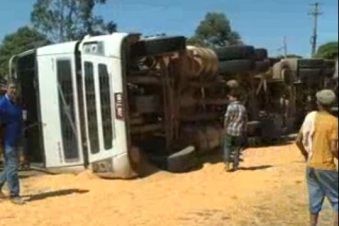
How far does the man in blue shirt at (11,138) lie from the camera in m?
11.5

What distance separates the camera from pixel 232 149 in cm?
1479

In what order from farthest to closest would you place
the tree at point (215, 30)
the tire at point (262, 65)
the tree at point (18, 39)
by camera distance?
1. the tree at point (215, 30)
2. the tree at point (18, 39)
3. the tire at point (262, 65)

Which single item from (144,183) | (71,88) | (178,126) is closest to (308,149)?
(144,183)

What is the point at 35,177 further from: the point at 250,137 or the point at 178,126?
the point at 250,137

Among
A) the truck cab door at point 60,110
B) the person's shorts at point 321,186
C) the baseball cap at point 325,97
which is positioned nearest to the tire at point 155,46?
the truck cab door at point 60,110

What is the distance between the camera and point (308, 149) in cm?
783

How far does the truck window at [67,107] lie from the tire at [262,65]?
6.87 metres

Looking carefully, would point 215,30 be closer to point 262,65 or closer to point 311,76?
point 311,76

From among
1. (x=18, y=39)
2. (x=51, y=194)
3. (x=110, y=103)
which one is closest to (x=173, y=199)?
(x=51, y=194)

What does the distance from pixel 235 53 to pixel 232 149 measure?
472cm

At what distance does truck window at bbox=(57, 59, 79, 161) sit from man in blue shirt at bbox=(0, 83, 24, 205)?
7.68ft

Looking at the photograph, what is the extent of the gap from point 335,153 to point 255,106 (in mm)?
13143

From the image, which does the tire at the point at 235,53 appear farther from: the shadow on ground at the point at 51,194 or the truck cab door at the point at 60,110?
the shadow on ground at the point at 51,194

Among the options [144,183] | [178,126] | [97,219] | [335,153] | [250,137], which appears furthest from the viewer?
[250,137]
